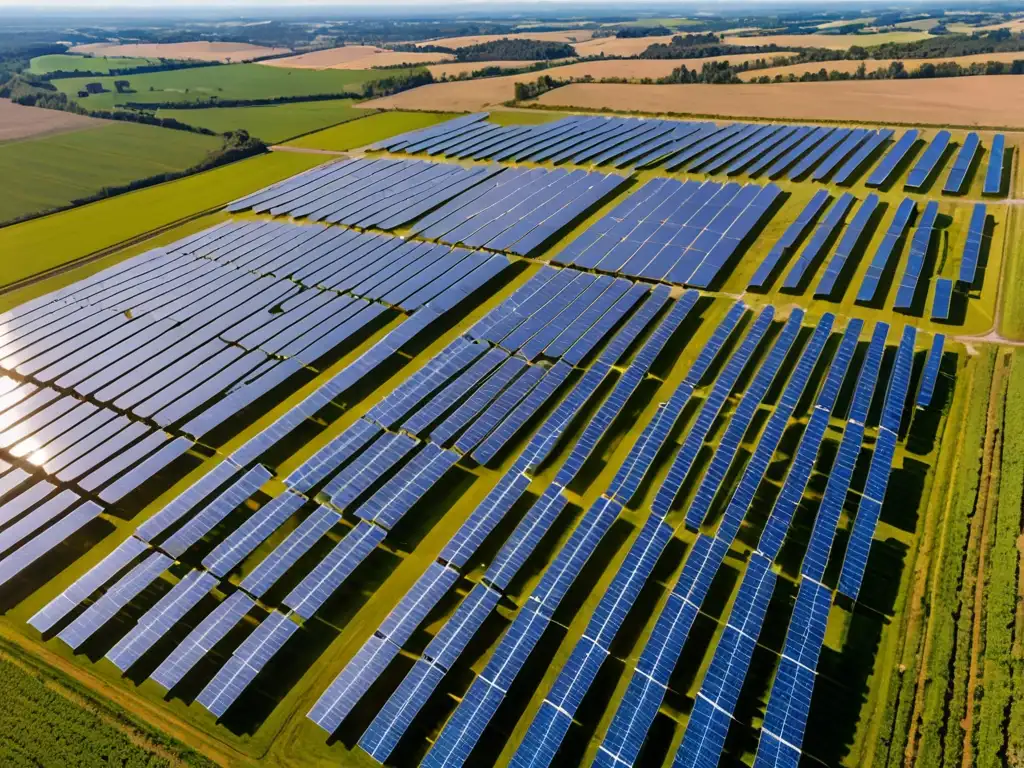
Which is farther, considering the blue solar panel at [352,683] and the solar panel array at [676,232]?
the solar panel array at [676,232]

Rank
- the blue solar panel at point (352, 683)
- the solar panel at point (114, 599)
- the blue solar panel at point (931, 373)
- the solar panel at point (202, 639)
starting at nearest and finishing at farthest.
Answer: the blue solar panel at point (352, 683) → the solar panel at point (202, 639) → the solar panel at point (114, 599) → the blue solar panel at point (931, 373)

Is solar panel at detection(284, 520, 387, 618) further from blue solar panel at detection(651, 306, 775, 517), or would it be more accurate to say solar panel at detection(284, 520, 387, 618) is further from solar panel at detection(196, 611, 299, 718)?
blue solar panel at detection(651, 306, 775, 517)

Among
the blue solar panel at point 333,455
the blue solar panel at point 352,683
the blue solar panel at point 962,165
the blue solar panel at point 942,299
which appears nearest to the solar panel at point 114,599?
the blue solar panel at point 333,455

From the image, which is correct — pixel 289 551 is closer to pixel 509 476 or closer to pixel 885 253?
pixel 509 476

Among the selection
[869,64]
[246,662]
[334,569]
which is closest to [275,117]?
[334,569]

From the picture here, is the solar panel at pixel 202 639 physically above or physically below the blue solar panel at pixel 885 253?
below

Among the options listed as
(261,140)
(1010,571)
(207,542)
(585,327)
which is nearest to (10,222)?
(261,140)

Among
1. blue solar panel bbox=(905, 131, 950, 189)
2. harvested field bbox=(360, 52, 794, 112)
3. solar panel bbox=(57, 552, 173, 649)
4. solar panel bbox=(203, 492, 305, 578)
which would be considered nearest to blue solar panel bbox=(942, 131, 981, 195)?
blue solar panel bbox=(905, 131, 950, 189)

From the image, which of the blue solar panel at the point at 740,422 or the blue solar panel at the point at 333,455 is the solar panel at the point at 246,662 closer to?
the blue solar panel at the point at 333,455
